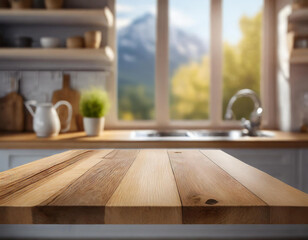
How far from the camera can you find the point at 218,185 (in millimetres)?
843

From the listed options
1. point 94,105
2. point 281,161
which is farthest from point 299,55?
point 94,105

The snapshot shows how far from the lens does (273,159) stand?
231 cm

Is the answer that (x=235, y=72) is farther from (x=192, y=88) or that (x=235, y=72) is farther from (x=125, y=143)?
(x=125, y=143)

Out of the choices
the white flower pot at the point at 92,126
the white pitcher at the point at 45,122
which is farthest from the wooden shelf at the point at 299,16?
the white pitcher at the point at 45,122

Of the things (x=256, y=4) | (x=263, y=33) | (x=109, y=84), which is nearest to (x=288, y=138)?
(x=263, y=33)

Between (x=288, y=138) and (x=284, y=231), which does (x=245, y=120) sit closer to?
(x=288, y=138)

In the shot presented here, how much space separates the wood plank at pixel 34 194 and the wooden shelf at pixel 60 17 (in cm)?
178

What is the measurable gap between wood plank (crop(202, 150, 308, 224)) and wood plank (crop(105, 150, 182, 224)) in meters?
0.19

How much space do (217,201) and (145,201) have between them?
0.51ft

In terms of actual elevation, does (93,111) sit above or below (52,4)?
below

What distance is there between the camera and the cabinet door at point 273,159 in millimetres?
2285

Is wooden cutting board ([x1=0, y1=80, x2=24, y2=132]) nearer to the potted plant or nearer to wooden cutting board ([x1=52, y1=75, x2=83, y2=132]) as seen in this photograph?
wooden cutting board ([x1=52, y1=75, x2=83, y2=132])

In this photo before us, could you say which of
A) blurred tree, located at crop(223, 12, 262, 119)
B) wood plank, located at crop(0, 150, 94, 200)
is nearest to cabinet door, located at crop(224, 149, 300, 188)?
wood plank, located at crop(0, 150, 94, 200)

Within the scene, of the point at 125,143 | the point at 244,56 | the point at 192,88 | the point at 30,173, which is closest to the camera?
the point at 30,173
